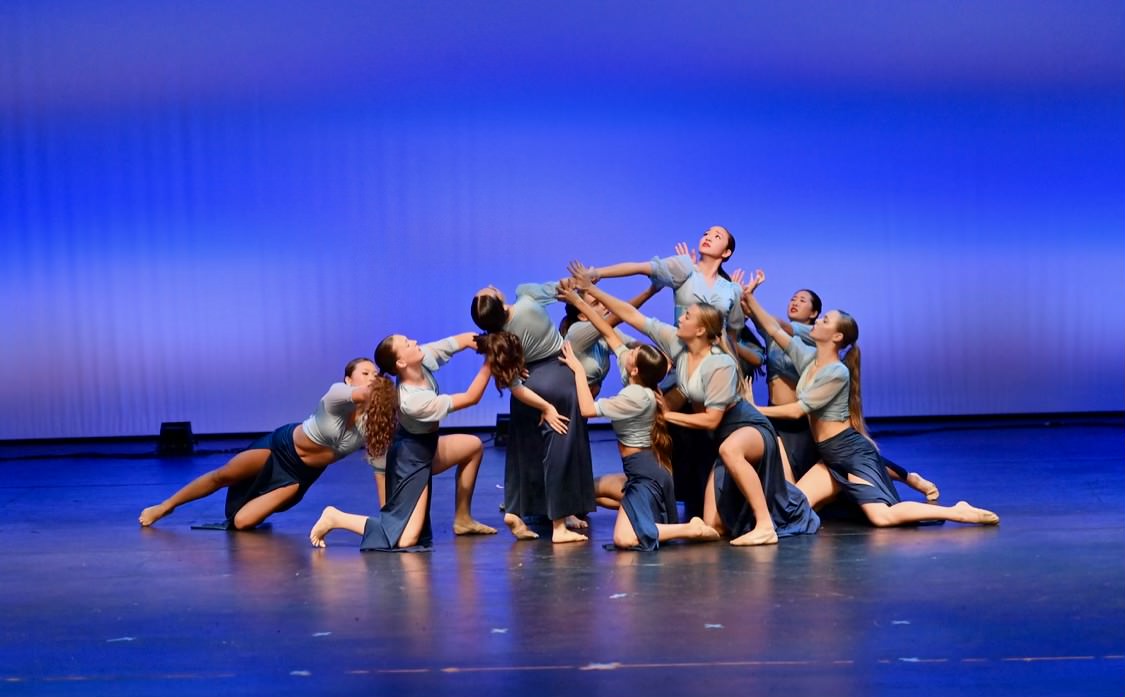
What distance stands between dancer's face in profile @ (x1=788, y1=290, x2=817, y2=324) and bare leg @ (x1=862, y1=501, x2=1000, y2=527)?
97 cm

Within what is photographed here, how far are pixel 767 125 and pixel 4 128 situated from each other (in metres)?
4.64

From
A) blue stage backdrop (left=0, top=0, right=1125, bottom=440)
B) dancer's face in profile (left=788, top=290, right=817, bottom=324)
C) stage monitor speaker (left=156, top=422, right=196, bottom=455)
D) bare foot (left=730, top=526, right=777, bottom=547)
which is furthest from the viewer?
blue stage backdrop (left=0, top=0, right=1125, bottom=440)

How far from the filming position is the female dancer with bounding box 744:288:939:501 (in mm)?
5434

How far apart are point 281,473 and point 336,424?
0.36 metres

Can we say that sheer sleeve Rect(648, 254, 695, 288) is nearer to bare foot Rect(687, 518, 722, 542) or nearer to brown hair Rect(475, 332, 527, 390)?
brown hair Rect(475, 332, 527, 390)

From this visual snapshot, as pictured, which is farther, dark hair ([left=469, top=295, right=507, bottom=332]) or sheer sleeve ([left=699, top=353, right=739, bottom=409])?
dark hair ([left=469, top=295, right=507, bottom=332])

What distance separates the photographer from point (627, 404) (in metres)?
4.84

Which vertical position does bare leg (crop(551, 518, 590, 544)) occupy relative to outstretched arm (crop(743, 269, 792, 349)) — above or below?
below

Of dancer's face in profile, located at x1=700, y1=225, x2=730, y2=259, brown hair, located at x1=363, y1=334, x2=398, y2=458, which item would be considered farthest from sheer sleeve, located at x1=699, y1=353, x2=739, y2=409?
brown hair, located at x1=363, y1=334, x2=398, y2=458

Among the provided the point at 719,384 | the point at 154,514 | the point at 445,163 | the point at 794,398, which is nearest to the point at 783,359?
the point at 794,398

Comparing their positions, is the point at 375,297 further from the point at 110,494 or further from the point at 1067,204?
the point at 1067,204

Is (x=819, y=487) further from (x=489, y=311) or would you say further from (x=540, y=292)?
(x=489, y=311)

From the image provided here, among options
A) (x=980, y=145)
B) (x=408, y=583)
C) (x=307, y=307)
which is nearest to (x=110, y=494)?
(x=307, y=307)

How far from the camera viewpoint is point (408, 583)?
424 cm
